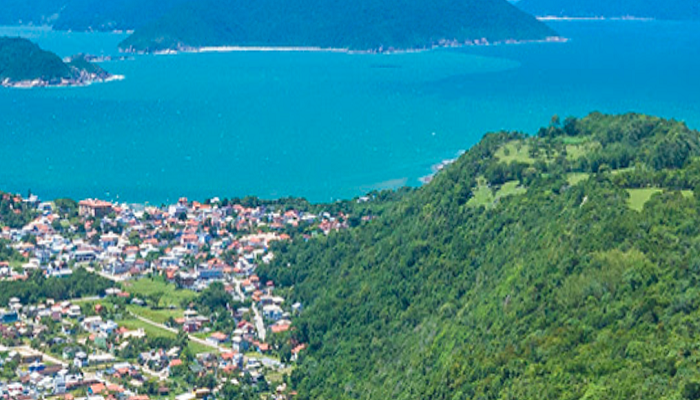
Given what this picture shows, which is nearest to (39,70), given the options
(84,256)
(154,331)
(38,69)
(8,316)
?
(38,69)

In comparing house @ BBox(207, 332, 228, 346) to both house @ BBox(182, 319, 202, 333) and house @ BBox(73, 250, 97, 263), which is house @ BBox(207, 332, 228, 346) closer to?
house @ BBox(182, 319, 202, 333)

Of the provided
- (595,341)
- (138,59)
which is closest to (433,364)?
(595,341)

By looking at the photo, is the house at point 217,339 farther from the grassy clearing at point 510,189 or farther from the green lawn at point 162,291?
the grassy clearing at point 510,189

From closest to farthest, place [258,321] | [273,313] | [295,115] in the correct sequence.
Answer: [258,321] < [273,313] < [295,115]

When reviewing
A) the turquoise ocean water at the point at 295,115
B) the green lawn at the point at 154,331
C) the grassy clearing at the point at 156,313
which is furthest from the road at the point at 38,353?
the turquoise ocean water at the point at 295,115

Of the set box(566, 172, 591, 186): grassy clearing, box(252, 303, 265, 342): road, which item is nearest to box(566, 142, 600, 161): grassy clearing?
box(566, 172, 591, 186): grassy clearing

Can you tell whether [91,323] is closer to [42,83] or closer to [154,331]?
[154,331]
